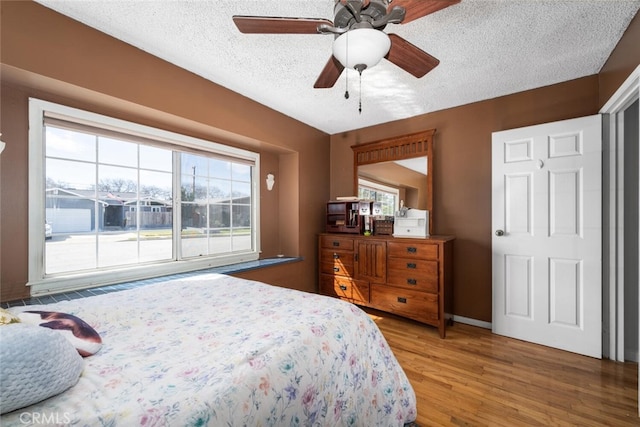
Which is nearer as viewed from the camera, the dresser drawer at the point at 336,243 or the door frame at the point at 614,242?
the door frame at the point at 614,242

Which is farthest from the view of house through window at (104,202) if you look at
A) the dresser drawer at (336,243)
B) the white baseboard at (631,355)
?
the white baseboard at (631,355)

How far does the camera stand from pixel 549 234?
2.33 m

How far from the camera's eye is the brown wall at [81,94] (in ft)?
4.86

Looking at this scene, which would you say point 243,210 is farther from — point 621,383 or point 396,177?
point 621,383

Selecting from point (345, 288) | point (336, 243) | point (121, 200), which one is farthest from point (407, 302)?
point (121, 200)

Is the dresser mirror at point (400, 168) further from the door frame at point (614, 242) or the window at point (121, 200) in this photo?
the window at point (121, 200)

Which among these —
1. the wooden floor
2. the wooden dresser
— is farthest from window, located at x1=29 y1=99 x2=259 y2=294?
the wooden floor

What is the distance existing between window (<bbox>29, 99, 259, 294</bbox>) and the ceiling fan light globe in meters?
1.80

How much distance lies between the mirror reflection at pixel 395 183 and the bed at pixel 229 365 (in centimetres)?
201

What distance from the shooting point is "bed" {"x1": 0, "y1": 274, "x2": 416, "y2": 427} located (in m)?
0.69

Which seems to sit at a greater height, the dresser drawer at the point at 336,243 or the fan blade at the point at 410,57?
the fan blade at the point at 410,57

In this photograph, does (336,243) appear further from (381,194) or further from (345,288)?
(381,194)

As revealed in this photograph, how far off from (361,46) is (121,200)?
2192 mm

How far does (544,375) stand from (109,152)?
3.76 metres
